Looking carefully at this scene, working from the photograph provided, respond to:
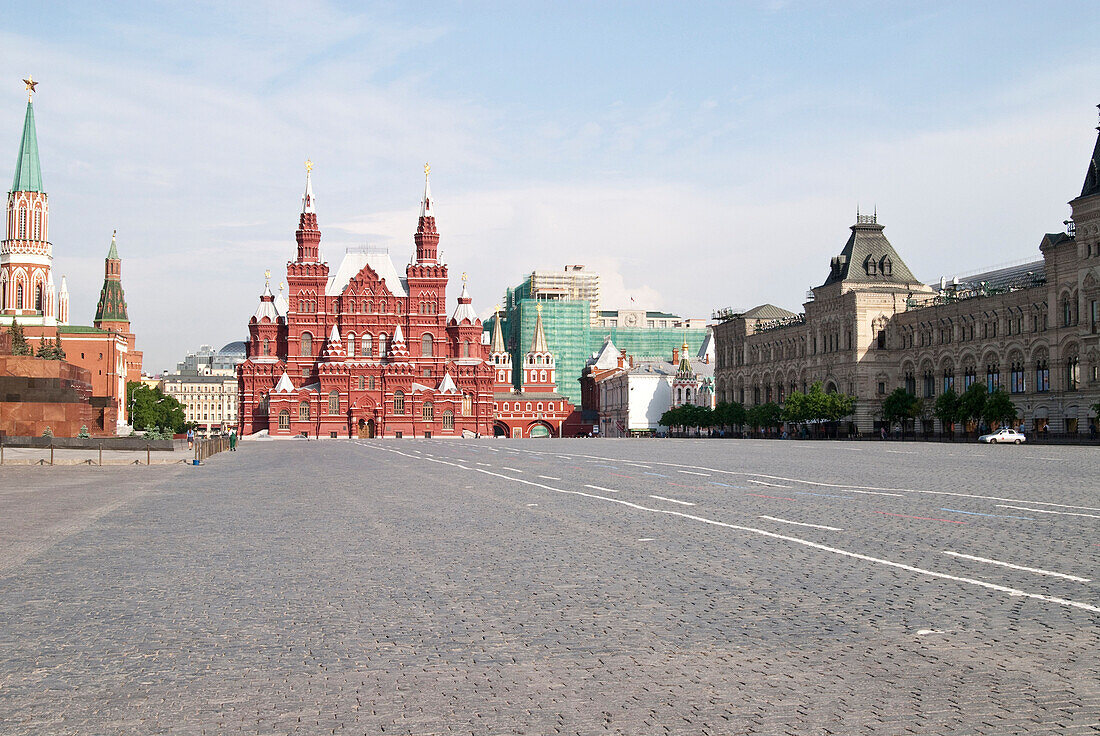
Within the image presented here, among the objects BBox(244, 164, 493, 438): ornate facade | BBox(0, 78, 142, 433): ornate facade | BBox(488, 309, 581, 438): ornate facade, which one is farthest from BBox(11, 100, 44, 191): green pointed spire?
BBox(488, 309, 581, 438): ornate facade

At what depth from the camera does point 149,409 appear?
5217 inches

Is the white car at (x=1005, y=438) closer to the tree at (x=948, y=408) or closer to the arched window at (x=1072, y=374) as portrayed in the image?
the arched window at (x=1072, y=374)

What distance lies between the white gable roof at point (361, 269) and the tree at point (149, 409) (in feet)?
82.2

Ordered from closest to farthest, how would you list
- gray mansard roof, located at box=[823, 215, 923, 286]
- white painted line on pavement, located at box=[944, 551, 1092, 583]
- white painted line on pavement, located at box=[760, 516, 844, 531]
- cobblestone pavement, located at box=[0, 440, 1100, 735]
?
cobblestone pavement, located at box=[0, 440, 1100, 735] → white painted line on pavement, located at box=[944, 551, 1092, 583] → white painted line on pavement, located at box=[760, 516, 844, 531] → gray mansard roof, located at box=[823, 215, 923, 286]

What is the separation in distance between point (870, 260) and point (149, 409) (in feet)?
285

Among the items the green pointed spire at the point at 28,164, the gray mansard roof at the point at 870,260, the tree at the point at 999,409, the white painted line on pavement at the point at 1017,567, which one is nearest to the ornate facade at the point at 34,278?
the green pointed spire at the point at 28,164

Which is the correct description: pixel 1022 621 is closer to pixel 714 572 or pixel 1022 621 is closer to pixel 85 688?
pixel 714 572

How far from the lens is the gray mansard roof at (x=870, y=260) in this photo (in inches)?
3885

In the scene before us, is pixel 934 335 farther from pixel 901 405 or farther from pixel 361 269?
pixel 361 269

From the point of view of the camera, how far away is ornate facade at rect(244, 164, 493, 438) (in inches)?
4680

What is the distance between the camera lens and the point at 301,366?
123125 millimetres

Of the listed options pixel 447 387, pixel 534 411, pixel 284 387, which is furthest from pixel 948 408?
pixel 534 411

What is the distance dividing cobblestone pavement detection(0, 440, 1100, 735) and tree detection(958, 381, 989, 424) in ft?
187

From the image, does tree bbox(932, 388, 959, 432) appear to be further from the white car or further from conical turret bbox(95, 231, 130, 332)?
conical turret bbox(95, 231, 130, 332)
